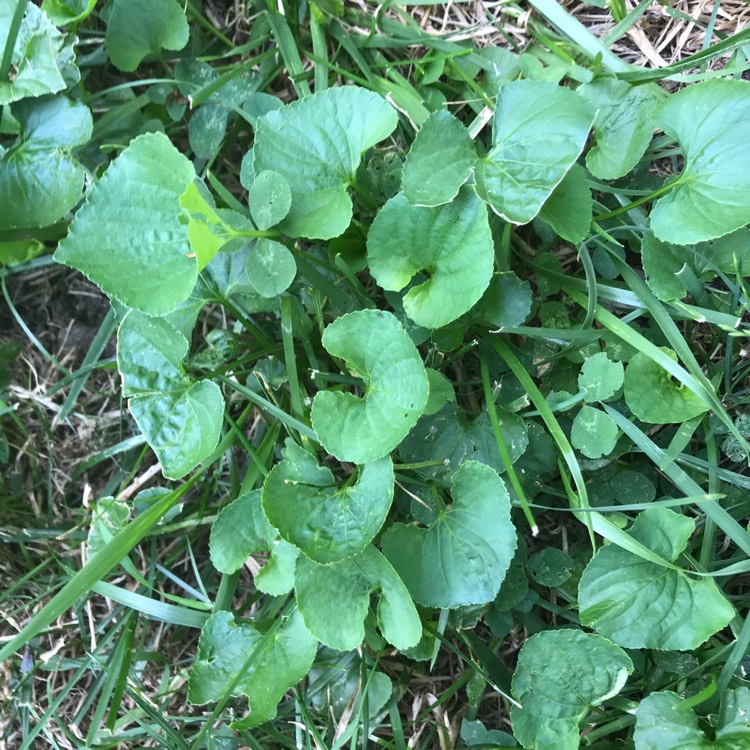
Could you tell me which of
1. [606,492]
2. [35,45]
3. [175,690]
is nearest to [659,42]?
[606,492]

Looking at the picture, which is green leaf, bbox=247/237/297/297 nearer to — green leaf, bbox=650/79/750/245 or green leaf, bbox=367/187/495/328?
green leaf, bbox=367/187/495/328

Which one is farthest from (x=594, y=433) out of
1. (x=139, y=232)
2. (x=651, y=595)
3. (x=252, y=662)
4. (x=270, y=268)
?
(x=139, y=232)

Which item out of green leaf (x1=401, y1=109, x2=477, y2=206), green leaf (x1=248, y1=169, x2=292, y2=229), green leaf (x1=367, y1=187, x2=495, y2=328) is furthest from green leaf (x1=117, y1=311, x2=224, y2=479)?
Result: green leaf (x1=401, y1=109, x2=477, y2=206)

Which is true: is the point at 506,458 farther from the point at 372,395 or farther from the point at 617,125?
the point at 617,125

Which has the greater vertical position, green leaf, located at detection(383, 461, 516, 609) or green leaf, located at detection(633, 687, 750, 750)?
green leaf, located at detection(383, 461, 516, 609)

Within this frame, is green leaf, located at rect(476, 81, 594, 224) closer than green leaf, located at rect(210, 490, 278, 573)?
Yes

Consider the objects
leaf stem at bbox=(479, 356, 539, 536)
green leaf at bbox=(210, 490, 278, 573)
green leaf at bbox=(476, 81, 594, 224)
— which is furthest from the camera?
green leaf at bbox=(210, 490, 278, 573)

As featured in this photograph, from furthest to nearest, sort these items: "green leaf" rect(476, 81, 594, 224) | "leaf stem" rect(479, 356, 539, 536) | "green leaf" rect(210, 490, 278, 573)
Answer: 1. "green leaf" rect(210, 490, 278, 573)
2. "leaf stem" rect(479, 356, 539, 536)
3. "green leaf" rect(476, 81, 594, 224)
